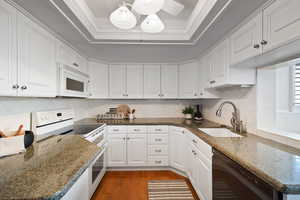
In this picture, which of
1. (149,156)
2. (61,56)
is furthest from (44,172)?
(149,156)

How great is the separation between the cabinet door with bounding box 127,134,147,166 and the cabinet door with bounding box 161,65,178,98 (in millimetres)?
1009

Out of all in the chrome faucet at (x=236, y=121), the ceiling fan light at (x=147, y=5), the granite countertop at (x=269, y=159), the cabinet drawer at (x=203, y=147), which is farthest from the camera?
the chrome faucet at (x=236, y=121)

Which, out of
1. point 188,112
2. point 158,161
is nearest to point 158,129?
point 158,161

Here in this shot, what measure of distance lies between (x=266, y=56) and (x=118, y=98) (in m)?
2.45

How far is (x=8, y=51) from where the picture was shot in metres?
1.15

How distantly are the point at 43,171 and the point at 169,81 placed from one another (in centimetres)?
263

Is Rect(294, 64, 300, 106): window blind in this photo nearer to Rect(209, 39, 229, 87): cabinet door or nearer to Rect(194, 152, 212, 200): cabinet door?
Rect(209, 39, 229, 87): cabinet door

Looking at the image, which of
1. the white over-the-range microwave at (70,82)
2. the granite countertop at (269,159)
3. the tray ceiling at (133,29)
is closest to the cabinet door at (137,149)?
the white over-the-range microwave at (70,82)

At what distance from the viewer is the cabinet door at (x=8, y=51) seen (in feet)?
3.59

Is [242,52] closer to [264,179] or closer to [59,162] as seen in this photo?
[264,179]

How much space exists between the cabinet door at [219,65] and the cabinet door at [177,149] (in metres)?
0.97

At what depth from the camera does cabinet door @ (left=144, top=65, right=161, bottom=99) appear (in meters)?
3.11

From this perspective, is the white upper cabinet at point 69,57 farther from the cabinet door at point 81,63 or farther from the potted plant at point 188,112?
the potted plant at point 188,112

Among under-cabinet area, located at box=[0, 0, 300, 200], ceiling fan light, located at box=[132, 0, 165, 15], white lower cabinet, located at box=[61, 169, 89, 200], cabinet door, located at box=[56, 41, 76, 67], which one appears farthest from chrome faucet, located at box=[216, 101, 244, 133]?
cabinet door, located at box=[56, 41, 76, 67]
